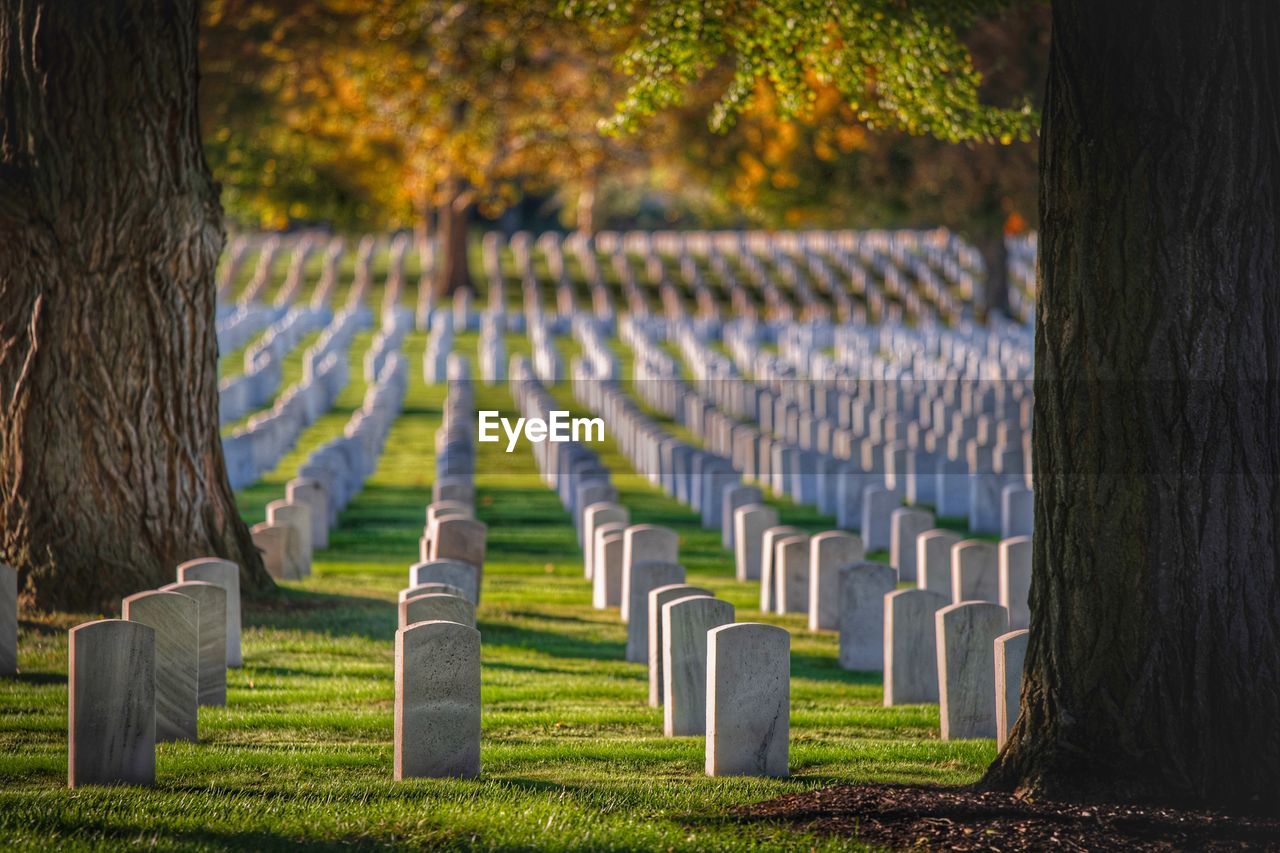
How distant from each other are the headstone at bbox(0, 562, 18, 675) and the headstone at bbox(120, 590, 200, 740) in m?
1.61

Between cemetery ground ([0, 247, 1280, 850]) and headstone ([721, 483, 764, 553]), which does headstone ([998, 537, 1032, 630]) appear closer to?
cemetery ground ([0, 247, 1280, 850])

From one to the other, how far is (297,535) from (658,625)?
5145 mm

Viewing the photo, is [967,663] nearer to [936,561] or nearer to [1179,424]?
[1179,424]

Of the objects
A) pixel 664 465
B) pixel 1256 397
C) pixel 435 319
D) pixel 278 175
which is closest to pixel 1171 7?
pixel 1256 397

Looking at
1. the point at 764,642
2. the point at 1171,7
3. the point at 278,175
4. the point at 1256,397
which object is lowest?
the point at 764,642

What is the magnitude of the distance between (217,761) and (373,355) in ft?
85.9

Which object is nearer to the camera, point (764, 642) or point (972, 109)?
point (764, 642)

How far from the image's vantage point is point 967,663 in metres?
7.96

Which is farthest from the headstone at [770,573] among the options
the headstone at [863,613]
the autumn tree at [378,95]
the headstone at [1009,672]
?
the autumn tree at [378,95]

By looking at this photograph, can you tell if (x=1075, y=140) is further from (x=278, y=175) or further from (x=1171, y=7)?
(x=278, y=175)

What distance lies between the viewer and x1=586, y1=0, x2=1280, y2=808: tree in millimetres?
6113

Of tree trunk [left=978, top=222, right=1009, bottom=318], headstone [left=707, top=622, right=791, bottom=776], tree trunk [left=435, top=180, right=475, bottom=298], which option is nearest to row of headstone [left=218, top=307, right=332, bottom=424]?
tree trunk [left=435, top=180, right=475, bottom=298]

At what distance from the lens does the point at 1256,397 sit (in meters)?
6.16

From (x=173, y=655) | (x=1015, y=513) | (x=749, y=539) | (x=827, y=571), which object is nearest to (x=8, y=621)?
(x=173, y=655)
